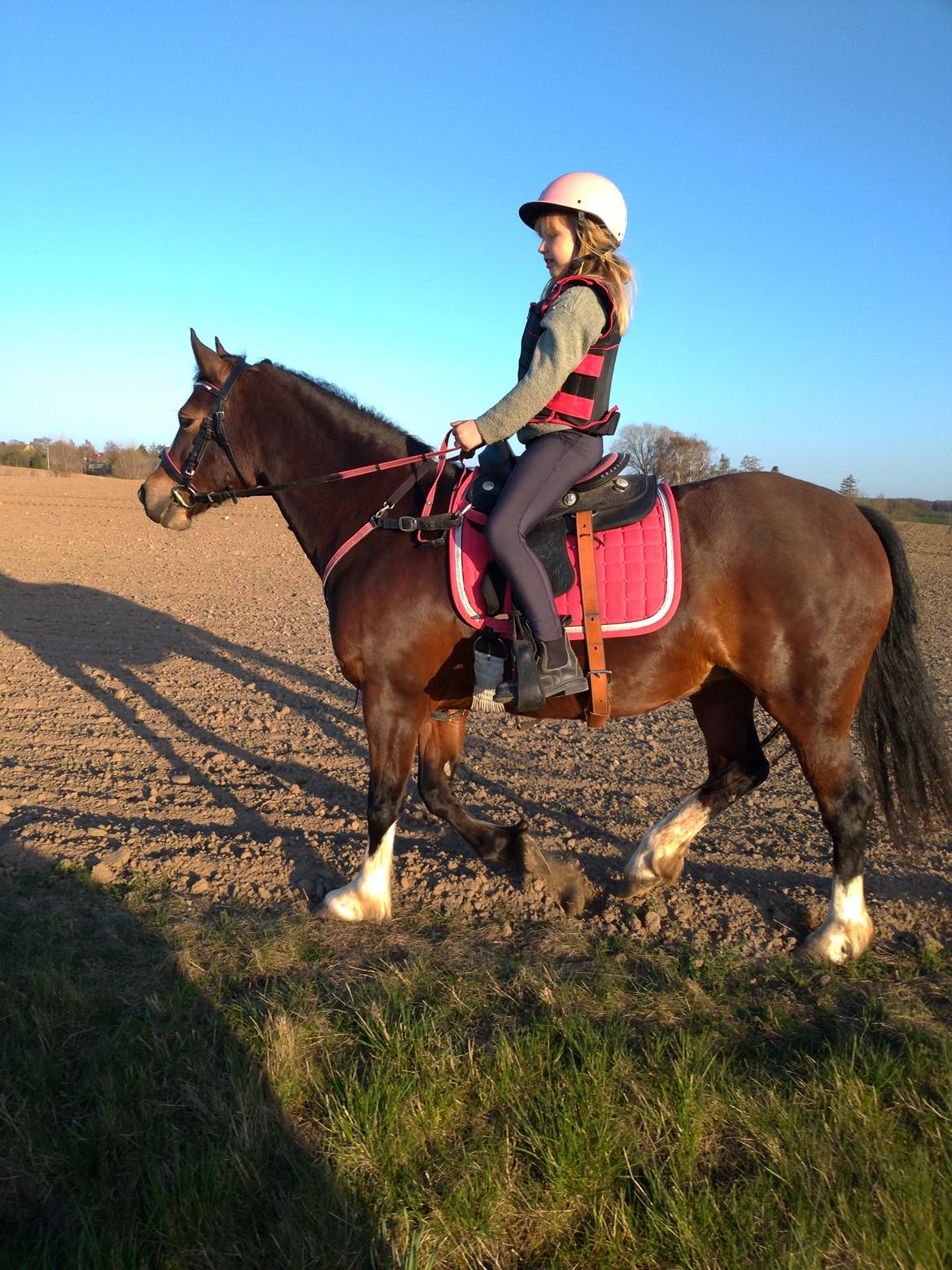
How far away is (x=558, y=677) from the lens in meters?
3.47

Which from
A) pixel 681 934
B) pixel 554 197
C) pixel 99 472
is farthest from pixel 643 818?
pixel 99 472

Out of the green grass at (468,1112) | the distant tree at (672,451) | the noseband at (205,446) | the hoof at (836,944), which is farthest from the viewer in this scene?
the distant tree at (672,451)

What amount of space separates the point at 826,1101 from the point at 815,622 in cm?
185

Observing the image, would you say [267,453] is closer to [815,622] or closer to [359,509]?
[359,509]

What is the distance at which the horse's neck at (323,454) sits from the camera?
4.16 metres

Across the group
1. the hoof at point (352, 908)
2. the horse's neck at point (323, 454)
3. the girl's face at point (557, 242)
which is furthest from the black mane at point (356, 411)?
the hoof at point (352, 908)

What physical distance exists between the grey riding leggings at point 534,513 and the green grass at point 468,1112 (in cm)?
144

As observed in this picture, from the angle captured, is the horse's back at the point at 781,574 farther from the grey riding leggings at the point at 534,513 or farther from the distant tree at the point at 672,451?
the distant tree at the point at 672,451

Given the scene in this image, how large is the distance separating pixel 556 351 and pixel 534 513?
0.66 m

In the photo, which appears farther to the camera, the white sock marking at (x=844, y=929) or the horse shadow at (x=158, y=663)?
the horse shadow at (x=158, y=663)

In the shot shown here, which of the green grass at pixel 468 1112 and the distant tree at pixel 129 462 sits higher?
the distant tree at pixel 129 462

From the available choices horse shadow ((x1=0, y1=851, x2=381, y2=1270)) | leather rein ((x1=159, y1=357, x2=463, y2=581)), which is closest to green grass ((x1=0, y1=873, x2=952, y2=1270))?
horse shadow ((x1=0, y1=851, x2=381, y2=1270))

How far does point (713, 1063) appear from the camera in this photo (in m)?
2.54

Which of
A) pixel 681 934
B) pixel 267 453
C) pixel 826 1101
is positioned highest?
pixel 267 453
